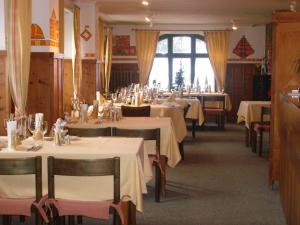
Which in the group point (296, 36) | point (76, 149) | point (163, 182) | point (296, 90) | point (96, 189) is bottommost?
point (163, 182)

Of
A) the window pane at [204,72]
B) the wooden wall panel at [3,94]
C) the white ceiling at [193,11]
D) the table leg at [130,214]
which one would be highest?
the white ceiling at [193,11]

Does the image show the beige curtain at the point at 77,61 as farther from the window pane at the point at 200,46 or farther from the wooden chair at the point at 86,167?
the wooden chair at the point at 86,167

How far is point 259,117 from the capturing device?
9.57 metres

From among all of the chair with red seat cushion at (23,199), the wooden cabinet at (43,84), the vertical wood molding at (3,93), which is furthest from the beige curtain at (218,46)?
the chair with red seat cushion at (23,199)

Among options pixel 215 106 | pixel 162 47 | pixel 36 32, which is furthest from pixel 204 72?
pixel 36 32

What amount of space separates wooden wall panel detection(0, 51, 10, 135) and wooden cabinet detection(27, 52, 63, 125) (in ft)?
2.15

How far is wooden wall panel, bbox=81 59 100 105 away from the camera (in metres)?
10.6

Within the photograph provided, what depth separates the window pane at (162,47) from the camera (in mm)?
15273

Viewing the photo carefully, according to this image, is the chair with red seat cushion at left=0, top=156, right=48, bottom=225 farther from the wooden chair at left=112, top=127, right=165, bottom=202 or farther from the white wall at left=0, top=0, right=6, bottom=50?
the white wall at left=0, top=0, right=6, bottom=50

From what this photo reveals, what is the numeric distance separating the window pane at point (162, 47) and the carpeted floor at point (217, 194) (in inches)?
253

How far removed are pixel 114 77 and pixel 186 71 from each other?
2213 mm

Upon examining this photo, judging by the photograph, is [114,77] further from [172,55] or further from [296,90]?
[296,90]

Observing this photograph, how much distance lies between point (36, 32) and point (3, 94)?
1.18 m

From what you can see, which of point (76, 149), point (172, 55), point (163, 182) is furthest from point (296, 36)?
point (172, 55)
